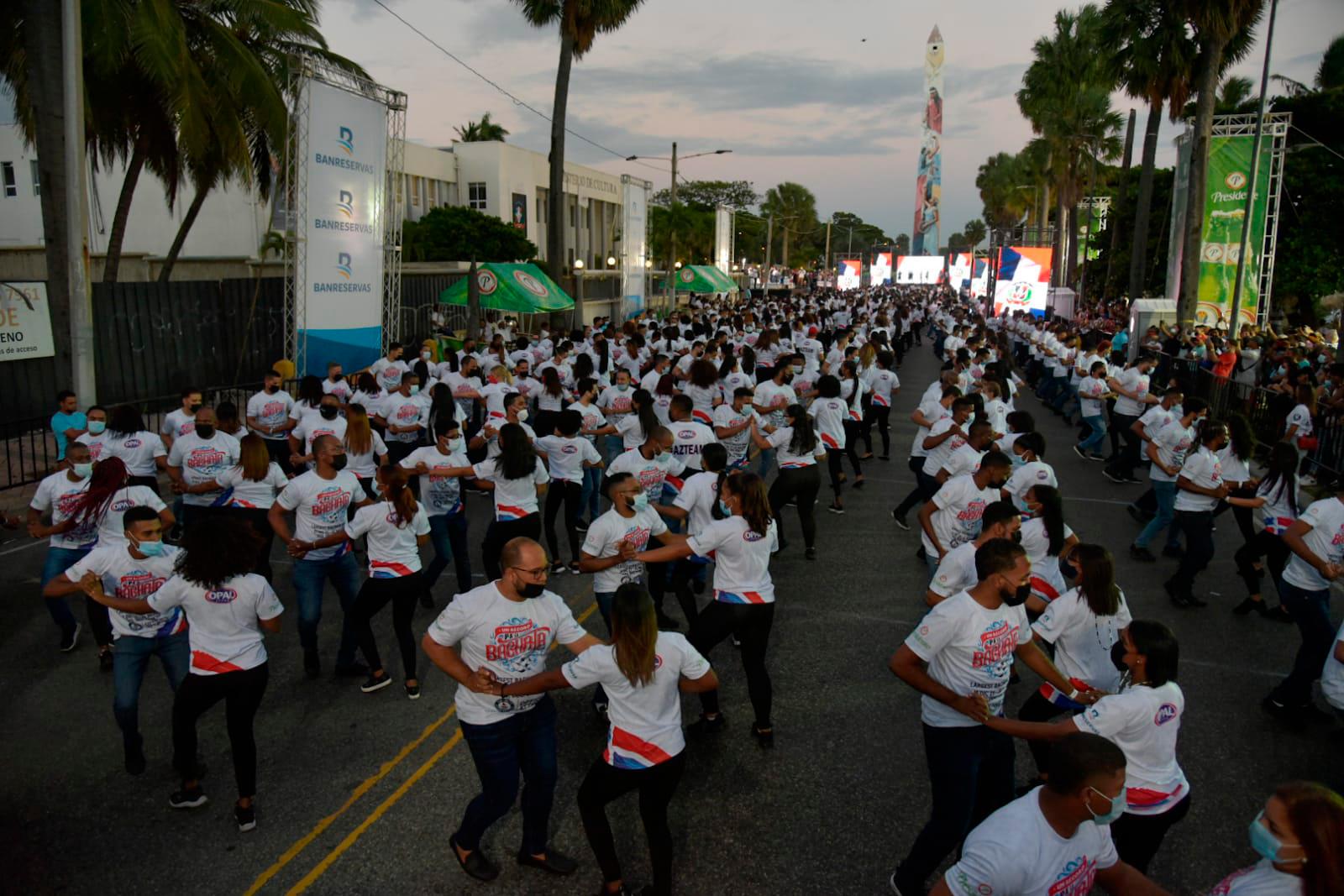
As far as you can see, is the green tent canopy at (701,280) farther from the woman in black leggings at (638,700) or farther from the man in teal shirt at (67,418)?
the woman in black leggings at (638,700)

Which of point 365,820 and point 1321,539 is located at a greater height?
point 1321,539

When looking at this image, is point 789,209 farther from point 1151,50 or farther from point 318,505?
point 318,505

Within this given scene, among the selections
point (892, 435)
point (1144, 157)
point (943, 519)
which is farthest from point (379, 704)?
point (1144, 157)

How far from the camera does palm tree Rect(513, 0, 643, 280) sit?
88.9ft

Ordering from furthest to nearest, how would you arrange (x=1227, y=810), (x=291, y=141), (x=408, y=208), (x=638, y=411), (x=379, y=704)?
1. (x=408, y=208)
2. (x=291, y=141)
3. (x=638, y=411)
4. (x=379, y=704)
5. (x=1227, y=810)

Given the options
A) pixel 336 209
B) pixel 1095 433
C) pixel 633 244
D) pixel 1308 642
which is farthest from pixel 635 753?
pixel 633 244

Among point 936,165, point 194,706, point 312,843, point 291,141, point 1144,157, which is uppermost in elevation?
point 936,165

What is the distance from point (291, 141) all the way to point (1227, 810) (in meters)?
16.9

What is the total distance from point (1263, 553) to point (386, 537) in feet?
23.6

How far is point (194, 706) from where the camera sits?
480 centimetres

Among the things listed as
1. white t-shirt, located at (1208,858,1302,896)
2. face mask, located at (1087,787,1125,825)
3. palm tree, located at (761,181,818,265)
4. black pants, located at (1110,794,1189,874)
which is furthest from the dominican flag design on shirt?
palm tree, located at (761,181,818,265)

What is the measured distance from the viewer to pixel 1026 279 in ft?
94.0

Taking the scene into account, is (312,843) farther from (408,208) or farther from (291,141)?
(408,208)

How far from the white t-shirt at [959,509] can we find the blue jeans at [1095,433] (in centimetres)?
927
